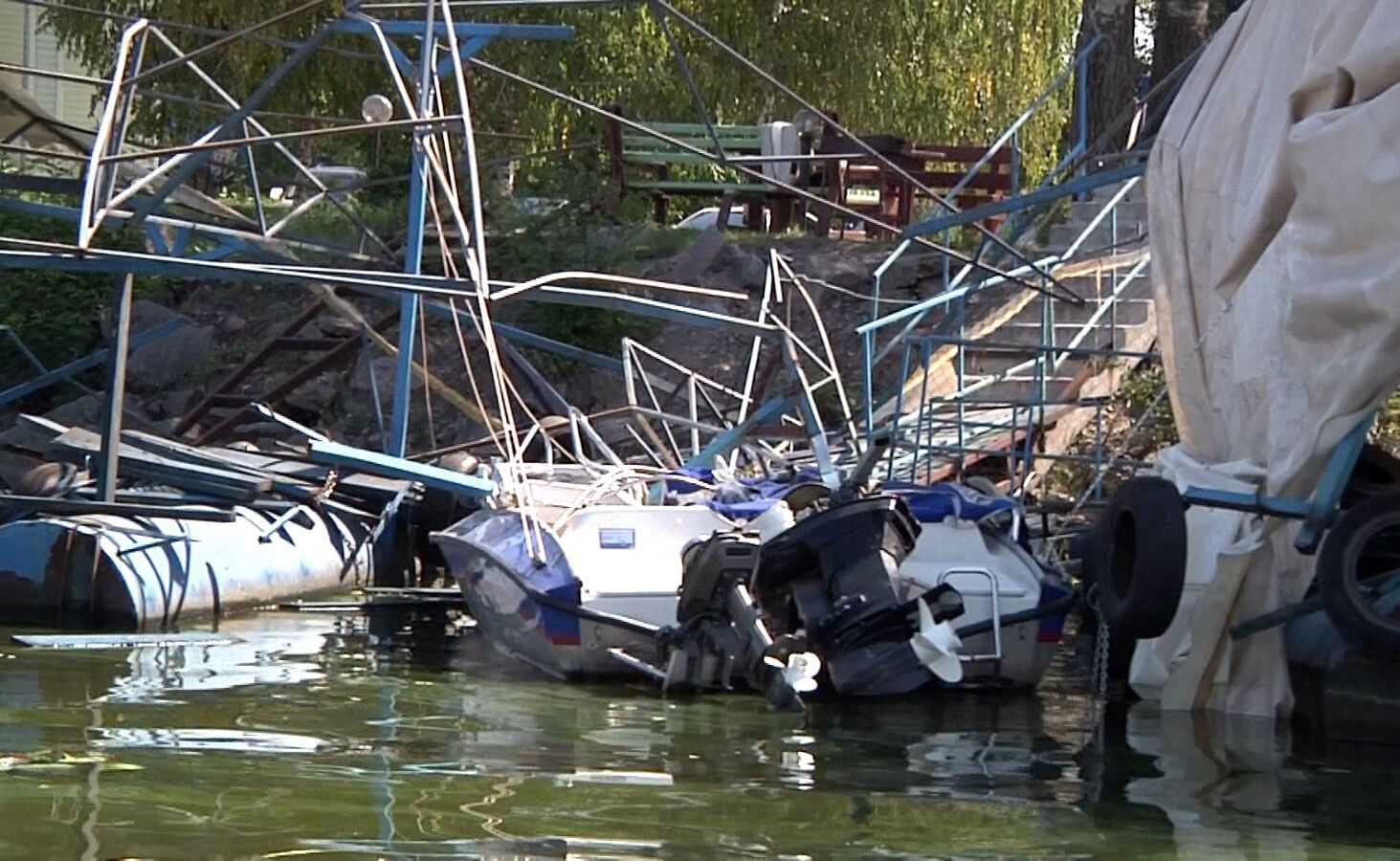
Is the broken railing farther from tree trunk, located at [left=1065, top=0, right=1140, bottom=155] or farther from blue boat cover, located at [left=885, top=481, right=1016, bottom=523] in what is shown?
tree trunk, located at [left=1065, top=0, right=1140, bottom=155]

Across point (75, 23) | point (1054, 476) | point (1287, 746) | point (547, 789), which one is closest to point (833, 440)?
point (1054, 476)

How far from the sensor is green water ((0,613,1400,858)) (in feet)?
29.3

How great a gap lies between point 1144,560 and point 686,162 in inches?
743

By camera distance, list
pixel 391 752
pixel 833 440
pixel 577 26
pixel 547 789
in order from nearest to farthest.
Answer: pixel 547 789
pixel 391 752
pixel 833 440
pixel 577 26

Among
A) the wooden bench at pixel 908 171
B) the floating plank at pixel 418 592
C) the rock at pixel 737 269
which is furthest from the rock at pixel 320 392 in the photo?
the floating plank at pixel 418 592

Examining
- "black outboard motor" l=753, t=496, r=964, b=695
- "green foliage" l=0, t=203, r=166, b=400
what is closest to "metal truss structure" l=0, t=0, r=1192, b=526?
"black outboard motor" l=753, t=496, r=964, b=695

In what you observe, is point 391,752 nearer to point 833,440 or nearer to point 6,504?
point 6,504

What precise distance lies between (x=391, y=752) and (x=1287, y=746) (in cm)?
444

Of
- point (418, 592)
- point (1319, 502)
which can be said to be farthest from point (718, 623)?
point (418, 592)

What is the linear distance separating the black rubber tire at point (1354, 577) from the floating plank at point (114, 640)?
7.20 m

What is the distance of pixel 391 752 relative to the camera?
10977 mm

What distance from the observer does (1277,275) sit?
12562 millimetres

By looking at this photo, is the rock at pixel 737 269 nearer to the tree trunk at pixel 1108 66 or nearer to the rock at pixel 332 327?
the tree trunk at pixel 1108 66

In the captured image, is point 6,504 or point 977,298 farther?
point 977,298
